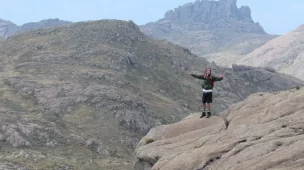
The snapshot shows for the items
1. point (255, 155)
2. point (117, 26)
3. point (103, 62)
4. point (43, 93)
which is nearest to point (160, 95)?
point (103, 62)

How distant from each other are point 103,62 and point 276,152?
109 m

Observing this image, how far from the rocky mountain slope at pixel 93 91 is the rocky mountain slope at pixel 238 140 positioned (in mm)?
30845

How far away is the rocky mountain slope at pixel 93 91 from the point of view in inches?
2719

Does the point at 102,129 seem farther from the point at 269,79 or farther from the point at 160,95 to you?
the point at 269,79

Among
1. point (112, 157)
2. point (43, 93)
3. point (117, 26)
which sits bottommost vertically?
point (112, 157)

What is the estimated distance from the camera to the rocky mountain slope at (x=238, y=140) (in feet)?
66.6

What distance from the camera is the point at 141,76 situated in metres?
130

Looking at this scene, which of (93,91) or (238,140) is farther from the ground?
(238,140)

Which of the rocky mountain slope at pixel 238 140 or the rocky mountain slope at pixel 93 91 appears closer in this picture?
the rocky mountain slope at pixel 238 140

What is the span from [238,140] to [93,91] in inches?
3005

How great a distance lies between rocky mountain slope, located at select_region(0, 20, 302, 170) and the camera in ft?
227

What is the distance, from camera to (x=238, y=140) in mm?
24016

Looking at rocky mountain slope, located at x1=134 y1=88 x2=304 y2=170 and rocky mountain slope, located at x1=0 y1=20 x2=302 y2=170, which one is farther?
rocky mountain slope, located at x1=0 y1=20 x2=302 y2=170

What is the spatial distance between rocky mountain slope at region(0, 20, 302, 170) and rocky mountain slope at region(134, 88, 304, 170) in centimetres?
3084
